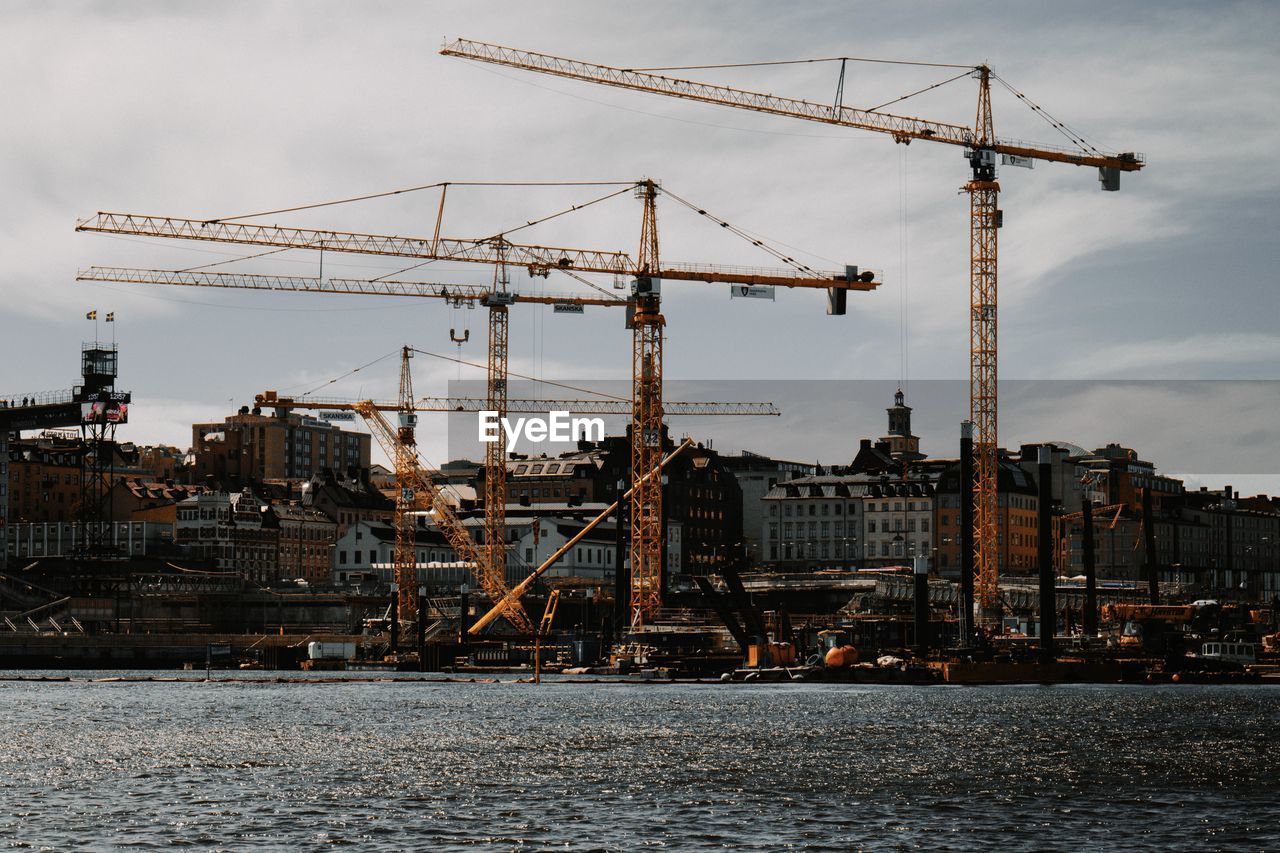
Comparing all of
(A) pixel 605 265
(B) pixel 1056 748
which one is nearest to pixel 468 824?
(B) pixel 1056 748

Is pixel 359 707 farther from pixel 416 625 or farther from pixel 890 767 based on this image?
pixel 416 625

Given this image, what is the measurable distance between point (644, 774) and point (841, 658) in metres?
A: 65.5

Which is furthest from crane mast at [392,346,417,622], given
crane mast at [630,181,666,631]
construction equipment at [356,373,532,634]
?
crane mast at [630,181,666,631]

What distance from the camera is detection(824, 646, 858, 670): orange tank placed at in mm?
128000

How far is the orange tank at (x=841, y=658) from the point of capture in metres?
128

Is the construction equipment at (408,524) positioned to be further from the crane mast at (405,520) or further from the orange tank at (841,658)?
the orange tank at (841,658)

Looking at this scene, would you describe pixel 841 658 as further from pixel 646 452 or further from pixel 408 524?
pixel 408 524

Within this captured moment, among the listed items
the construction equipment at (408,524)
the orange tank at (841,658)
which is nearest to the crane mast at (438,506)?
the construction equipment at (408,524)

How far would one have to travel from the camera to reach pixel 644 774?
64.8 m

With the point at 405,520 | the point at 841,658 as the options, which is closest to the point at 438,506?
the point at 405,520

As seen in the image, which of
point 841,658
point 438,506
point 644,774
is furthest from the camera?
point 438,506

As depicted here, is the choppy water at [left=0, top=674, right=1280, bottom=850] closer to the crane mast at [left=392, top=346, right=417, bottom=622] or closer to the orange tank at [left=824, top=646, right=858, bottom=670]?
the orange tank at [left=824, top=646, right=858, bottom=670]

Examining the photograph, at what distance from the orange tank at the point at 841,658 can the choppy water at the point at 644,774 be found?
16.5 metres

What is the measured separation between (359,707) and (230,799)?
5023 cm
